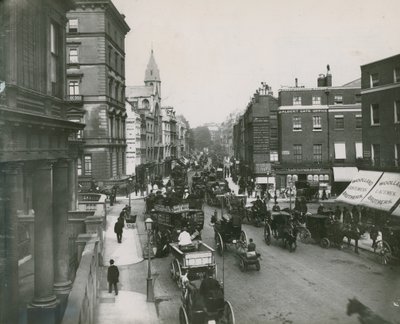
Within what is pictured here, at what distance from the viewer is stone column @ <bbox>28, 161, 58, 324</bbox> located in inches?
470

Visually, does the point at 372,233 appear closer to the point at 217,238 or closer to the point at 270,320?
the point at 217,238

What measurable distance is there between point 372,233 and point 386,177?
6210 millimetres

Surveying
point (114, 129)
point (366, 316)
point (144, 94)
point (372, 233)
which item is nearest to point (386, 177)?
point (372, 233)

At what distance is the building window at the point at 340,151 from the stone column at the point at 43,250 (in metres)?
37.6

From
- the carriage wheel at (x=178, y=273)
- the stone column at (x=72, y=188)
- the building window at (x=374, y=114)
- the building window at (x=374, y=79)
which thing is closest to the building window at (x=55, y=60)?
the carriage wheel at (x=178, y=273)

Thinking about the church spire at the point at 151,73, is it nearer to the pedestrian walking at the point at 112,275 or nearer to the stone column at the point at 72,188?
the stone column at the point at 72,188

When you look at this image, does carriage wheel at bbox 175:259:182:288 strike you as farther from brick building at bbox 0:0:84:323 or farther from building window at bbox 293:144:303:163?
building window at bbox 293:144:303:163

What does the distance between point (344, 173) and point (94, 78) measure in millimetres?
26486

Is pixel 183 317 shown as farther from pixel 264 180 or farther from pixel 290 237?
pixel 264 180

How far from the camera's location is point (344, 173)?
4403 cm

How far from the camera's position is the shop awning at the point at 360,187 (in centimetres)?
2559

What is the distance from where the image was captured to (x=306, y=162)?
45.3m

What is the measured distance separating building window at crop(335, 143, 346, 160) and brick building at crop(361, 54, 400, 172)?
1324 centimetres

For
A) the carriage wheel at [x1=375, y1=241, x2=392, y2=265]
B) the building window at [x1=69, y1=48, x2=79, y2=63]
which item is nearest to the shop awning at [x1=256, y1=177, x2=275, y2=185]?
the building window at [x1=69, y1=48, x2=79, y2=63]
